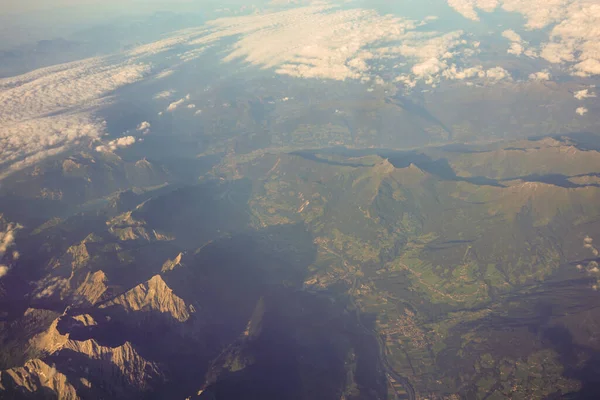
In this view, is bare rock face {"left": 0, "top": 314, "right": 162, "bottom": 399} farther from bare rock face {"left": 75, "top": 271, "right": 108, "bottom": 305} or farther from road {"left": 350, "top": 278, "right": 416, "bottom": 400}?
road {"left": 350, "top": 278, "right": 416, "bottom": 400}

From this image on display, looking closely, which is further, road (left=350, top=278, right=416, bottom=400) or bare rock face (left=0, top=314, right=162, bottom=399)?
road (left=350, top=278, right=416, bottom=400)

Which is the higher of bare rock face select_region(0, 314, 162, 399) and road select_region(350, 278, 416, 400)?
bare rock face select_region(0, 314, 162, 399)

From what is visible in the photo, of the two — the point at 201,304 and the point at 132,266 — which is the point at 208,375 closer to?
the point at 201,304

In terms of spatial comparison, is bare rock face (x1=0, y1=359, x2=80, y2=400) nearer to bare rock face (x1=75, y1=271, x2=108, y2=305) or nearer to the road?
bare rock face (x1=75, y1=271, x2=108, y2=305)

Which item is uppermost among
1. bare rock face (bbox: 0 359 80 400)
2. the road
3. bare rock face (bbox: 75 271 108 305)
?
bare rock face (bbox: 0 359 80 400)

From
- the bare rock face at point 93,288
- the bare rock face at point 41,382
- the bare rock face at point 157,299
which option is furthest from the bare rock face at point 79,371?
the bare rock face at point 93,288

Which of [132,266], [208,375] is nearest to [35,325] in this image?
[132,266]

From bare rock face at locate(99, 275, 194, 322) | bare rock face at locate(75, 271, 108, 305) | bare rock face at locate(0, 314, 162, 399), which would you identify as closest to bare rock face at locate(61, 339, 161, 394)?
bare rock face at locate(0, 314, 162, 399)

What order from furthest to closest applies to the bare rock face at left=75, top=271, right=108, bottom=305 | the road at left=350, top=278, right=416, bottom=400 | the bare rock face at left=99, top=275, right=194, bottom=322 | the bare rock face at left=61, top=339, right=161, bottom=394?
1. the bare rock face at left=75, top=271, right=108, bottom=305
2. the bare rock face at left=99, top=275, right=194, bottom=322
3. the road at left=350, top=278, right=416, bottom=400
4. the bare rock face at left=61, top=339, right=161, bottom=394

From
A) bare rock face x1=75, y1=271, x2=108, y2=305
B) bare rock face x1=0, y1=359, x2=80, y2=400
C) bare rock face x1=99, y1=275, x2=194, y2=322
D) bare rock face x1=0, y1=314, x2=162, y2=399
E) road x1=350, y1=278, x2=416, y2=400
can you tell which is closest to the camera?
bare rock face x1=0, y1=359, x2=80, y2=400
